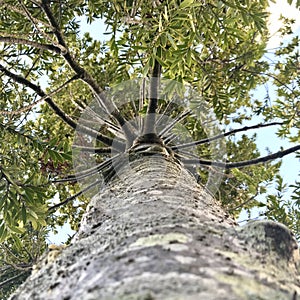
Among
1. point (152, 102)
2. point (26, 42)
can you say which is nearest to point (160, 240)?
point (26, 42)

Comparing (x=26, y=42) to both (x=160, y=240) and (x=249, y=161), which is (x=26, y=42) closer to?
(x=160, y=240)

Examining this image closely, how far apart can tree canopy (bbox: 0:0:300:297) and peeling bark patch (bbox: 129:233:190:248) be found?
1.77 meters

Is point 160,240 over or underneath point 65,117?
underneath

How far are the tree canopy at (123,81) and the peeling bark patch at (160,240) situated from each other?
1769 mm

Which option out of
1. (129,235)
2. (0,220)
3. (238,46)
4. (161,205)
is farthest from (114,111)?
(129,235)

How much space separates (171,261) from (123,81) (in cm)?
369

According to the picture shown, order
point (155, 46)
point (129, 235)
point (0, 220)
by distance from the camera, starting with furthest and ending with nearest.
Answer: point (0, 220) < point (155, 46) < point (129, 235)

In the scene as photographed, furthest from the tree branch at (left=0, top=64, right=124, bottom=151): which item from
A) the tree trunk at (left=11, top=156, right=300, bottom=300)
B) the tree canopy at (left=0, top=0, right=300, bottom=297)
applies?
the tree trunk at (left=11, top=156, right=300, bottom=300)

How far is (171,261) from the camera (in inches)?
36.7

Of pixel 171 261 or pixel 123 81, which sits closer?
pixel 171 261

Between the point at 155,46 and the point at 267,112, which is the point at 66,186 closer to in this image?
the point at 267,112

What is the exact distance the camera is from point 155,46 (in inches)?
108

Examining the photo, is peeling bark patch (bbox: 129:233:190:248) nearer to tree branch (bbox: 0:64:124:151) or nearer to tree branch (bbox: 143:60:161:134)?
tree branch (bbox: 143:60:161:134)

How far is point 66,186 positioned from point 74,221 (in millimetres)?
637
